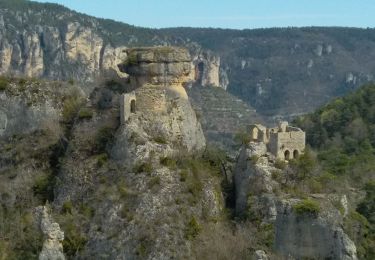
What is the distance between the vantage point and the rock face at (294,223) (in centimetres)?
3077

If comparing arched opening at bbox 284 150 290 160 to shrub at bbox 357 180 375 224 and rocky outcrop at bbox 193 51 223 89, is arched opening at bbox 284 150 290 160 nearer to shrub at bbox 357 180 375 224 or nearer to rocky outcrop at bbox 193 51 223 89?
shrub at bbox 357 180 375 224

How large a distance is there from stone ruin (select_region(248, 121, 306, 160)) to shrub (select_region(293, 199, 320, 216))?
378 cm

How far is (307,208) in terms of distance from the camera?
1218 inches

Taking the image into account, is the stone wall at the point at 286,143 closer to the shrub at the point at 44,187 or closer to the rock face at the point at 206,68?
the shrub at the point at 44,187

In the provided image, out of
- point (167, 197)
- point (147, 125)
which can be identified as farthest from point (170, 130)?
point (167, 197)

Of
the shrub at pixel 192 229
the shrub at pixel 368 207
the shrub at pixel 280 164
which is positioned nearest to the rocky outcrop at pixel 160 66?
the shrub at pixel 280 164

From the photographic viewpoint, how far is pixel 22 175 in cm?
3809

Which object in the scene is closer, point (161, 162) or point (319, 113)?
point (161, 162)

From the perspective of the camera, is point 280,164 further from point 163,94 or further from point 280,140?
point 163,94

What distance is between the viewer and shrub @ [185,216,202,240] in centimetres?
3216

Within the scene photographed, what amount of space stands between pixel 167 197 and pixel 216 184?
270 centimetres

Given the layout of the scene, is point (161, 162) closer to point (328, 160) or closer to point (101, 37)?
point (328, 160)

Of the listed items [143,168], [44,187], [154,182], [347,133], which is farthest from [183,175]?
[347,133]

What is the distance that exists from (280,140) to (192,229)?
542 centimetres
